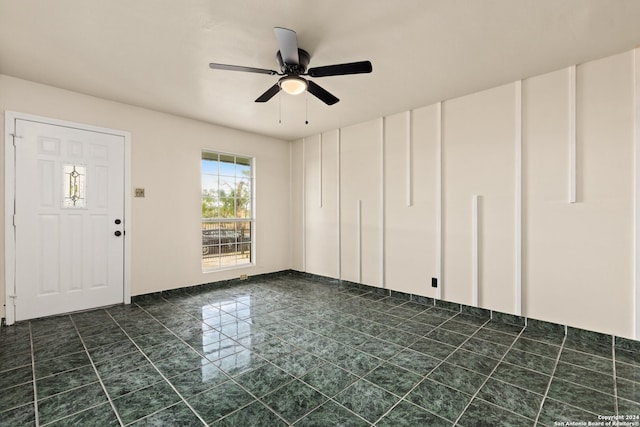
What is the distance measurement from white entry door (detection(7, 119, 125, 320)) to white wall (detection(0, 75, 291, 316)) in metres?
0.18

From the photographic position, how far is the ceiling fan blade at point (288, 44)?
2.02m

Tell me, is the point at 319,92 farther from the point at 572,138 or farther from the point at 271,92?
the point at 572,138

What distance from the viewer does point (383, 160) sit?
4.48 m

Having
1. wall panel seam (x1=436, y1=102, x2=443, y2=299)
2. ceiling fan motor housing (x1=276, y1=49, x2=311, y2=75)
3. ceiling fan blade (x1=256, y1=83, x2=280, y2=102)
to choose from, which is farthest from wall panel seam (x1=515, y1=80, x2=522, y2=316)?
ceiling fan blade (x1=256, y1=83, x2=280, y2=102)

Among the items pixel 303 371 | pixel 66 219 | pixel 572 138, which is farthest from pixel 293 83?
pixel 66 219

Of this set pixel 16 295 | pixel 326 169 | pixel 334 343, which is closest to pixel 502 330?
pixel 334 343

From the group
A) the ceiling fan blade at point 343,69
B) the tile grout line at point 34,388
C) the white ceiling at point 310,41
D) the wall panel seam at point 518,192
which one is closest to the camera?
the tile grout line at point 34,388

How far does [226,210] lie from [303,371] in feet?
11.4

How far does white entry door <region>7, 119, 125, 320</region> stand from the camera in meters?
3.29

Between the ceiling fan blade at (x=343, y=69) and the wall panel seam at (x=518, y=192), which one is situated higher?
the ceiling fan blade at (x=343, y=69)

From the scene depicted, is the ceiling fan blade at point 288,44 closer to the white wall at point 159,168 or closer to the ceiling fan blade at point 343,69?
the ceiling fan blade at point 343,69

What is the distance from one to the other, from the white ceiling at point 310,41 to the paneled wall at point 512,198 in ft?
1.20

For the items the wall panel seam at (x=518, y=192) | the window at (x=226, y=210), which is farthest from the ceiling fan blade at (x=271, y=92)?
the wall panel seam at (x=518, y=192)

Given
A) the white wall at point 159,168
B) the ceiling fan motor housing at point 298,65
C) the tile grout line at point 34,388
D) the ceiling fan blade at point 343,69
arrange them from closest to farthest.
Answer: the tile grout line at point 34,388 < the ceiling fan blade at point 343,69 < the ceiling fan motor housing at point 298,65 < the white wall at point 159,168
